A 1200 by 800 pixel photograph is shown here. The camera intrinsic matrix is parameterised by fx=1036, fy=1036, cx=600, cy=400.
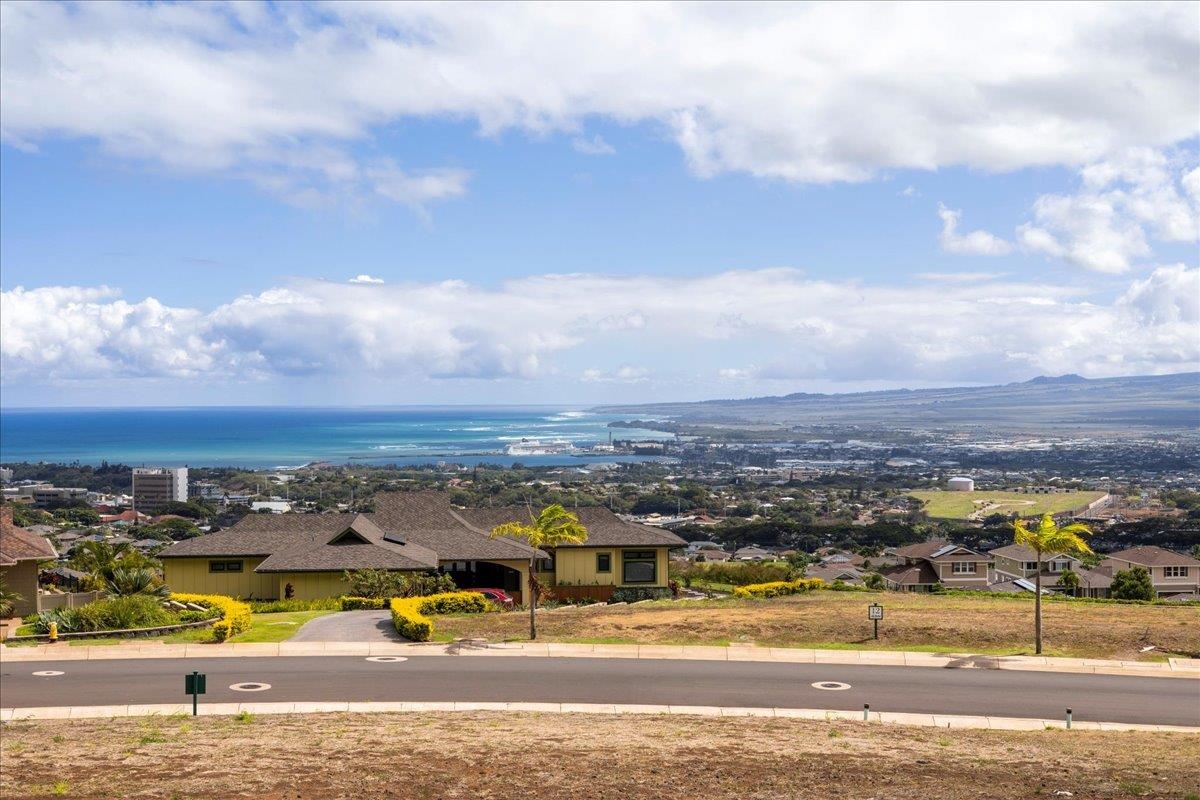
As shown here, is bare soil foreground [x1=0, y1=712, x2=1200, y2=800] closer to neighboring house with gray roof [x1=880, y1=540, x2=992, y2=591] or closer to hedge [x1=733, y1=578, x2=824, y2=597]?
hedge [x1=733, y1=578, x2=824, y2=597]

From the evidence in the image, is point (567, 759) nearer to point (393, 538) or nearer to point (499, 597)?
point (499, 597)

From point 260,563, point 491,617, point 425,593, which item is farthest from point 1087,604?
point 260,563

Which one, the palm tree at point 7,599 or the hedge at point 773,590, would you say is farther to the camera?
the hedge at point 773,590

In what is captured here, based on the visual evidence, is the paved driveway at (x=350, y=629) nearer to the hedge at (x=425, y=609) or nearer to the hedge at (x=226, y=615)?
the hedge at (x=425, y=609)

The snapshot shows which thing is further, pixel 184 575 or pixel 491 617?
pixel 184 575

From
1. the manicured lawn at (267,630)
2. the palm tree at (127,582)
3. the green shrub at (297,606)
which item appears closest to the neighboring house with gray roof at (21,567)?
the palm tree at (127,582)

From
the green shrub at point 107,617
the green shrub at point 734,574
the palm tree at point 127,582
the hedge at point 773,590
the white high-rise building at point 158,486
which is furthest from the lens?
the white high-rise building at point 158,486

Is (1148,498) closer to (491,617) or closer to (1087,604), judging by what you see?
(1087,604)
